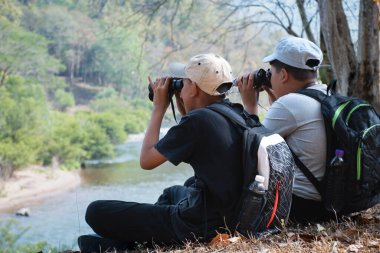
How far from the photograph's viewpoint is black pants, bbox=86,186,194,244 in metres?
2.09

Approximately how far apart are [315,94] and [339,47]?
1921mm

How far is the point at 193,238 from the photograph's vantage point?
2.06 meters

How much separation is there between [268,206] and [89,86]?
40.9 m

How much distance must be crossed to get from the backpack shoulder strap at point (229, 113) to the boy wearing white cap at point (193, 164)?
0.07 feet

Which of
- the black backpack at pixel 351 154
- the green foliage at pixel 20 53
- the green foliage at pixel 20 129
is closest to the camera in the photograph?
the black backpack at pixel 351 154

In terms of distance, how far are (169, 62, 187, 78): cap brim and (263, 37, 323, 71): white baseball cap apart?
418 mm

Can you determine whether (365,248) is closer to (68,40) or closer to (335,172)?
(335,172)

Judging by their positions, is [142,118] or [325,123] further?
[142,118]

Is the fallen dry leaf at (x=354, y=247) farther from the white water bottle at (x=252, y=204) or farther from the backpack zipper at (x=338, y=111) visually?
the backpack zipper at (x=338, y=111)

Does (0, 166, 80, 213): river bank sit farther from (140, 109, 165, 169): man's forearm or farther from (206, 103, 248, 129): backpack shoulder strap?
(206, 103, 248, 129): backpack shoulder strap

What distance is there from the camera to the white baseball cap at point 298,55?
235 cm

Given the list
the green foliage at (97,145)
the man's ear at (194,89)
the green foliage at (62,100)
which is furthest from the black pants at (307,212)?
the green foliage at (62,100)

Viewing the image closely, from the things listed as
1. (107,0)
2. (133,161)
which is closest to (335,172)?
(107,0)

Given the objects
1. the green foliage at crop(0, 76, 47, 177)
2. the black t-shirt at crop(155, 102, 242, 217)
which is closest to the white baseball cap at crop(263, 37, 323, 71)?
the black t-shirt at crop(155, 102, 242, 217)
